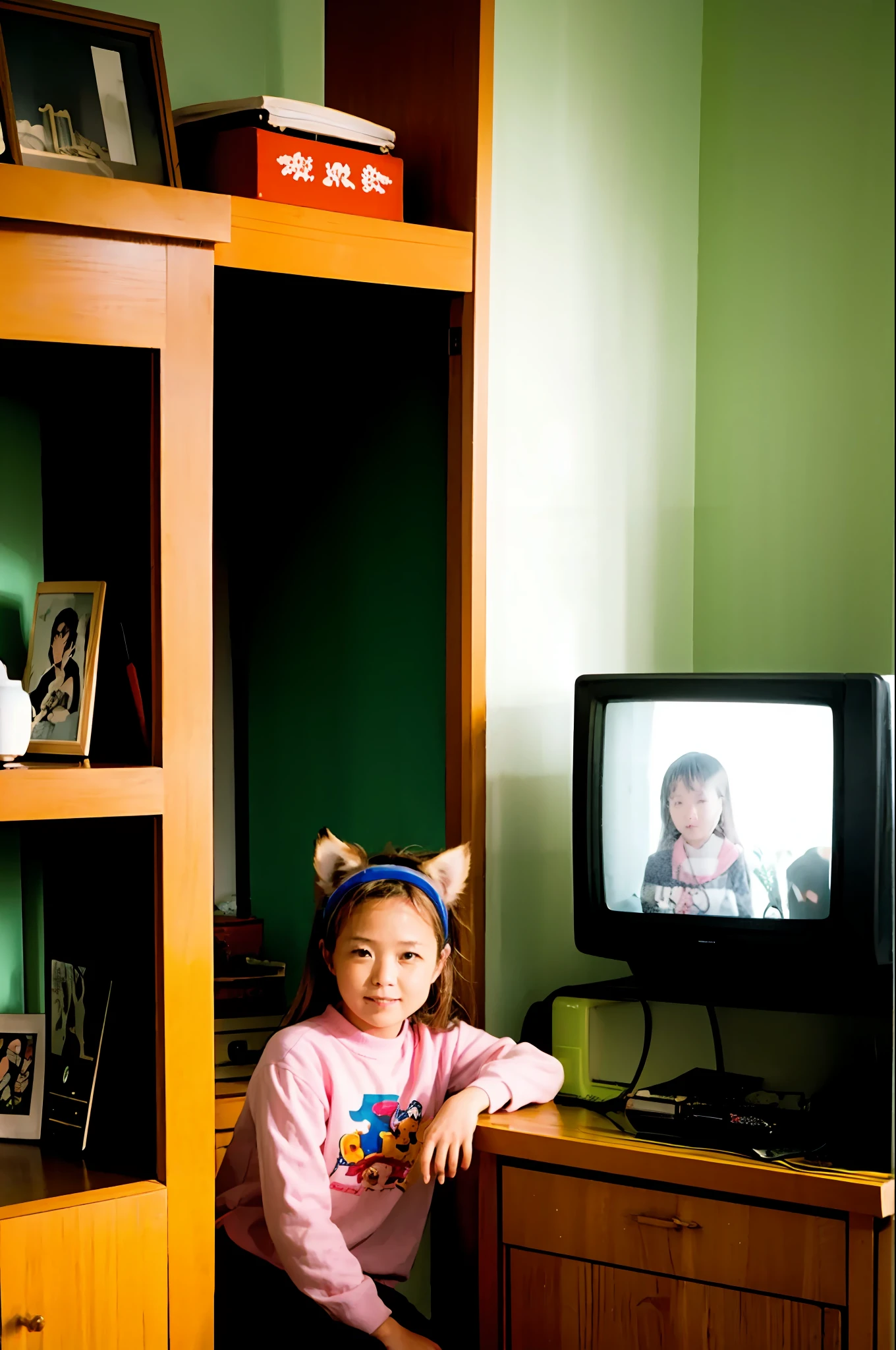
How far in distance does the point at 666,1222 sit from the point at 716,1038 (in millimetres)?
317

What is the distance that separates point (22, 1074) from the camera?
194cm

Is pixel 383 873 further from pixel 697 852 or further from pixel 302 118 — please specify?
pixel 302 118

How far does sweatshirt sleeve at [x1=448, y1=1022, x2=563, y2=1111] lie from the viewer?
1.85 metres

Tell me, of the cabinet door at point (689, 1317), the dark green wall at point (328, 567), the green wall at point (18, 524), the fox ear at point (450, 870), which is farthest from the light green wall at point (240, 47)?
the cabinet door at point (689, 1317)

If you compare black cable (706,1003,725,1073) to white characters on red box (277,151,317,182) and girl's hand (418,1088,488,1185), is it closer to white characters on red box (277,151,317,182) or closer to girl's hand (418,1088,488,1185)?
girl's hand (418,1088,488,1185)

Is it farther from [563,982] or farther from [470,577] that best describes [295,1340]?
[470,577]

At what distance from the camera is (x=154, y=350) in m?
1.72

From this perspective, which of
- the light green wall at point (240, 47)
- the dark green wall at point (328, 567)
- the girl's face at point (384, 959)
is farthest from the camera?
the light green wall at point (240, 47)

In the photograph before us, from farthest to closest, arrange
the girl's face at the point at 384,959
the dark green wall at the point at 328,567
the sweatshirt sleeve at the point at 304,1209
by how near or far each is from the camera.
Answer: the dark green wall at the point at 328,567
the girl's face at the point at 384,959
the sweatshirt sleeve at the point at 304,1209

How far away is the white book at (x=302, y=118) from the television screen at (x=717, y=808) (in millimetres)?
899

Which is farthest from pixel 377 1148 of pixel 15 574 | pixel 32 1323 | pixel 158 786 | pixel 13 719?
pixel 15 574

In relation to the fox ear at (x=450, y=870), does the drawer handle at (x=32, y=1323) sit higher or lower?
lower

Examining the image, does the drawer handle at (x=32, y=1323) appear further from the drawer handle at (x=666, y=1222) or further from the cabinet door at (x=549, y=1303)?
the drawer handle at (x=666, y=1222)

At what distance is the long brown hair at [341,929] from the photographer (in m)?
1.82
